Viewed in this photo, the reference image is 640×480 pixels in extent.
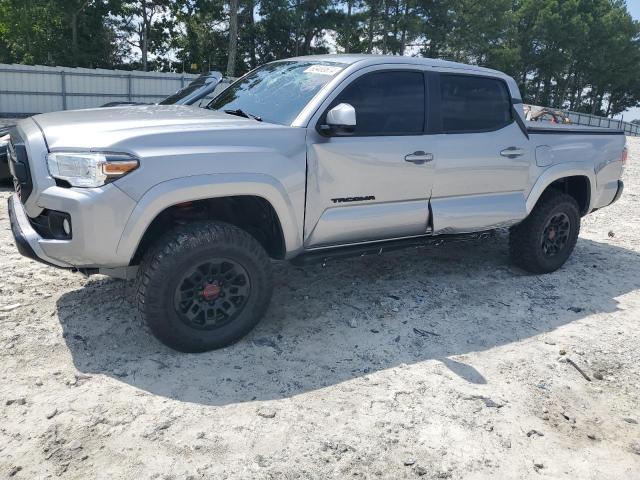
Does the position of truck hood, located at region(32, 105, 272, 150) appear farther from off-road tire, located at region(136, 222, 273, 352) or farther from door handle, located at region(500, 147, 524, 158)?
door handle, located at region(500, 147, 524, 158)

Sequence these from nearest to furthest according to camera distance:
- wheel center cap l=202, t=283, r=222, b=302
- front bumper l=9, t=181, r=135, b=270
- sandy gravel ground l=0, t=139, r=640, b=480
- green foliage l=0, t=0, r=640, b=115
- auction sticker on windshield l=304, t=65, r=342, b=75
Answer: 1. sandy gravel ground l=0, t=139, r=640, b=480
2. front bumper l=9, t=181, r=135, b=270
3. wheel center cap l=202, t=283, r=222, b=302
4. auction sticker on windshield l=304, t=65, r=342, b=75
5. green foliage l=0, t=0, r=640, b=115

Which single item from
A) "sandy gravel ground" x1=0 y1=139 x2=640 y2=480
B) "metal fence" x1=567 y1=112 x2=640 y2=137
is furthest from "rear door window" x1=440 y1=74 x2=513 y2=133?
"metal fence" x1=567 y1=112 x2=640 y2=137

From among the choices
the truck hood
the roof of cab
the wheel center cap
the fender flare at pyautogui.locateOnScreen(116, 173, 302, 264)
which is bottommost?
the wheel center cap

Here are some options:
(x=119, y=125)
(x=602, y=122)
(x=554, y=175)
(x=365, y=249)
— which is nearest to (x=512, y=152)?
(x=554, y=175)

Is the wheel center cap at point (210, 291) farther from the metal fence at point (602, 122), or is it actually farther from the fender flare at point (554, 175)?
the metal fence at point (602, 122)

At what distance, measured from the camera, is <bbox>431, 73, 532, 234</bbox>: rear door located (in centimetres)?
447

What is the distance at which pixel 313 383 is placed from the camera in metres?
3.38

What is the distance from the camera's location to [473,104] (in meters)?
4.72

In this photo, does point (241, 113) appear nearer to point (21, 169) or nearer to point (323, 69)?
point (323, 69)

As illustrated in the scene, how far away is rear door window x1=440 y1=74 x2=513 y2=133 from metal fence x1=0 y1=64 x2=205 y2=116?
19204 millimetres

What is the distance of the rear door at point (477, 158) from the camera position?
447 cm

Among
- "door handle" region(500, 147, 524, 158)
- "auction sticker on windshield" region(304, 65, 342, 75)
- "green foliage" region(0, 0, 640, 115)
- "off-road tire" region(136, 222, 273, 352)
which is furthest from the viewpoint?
"green foliage" region(0, 0, 640, 115)

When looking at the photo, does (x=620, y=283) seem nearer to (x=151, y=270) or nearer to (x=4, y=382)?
(x=151, y=270)

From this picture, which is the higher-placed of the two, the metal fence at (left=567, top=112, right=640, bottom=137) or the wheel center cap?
the metal fence at (left=567, top=112, right=640, bottom=137)
